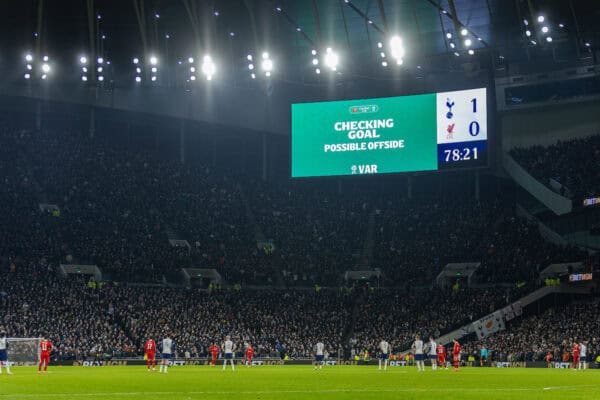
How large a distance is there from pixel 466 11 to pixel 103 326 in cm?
3892

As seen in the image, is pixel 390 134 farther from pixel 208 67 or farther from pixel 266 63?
pixel 208 67

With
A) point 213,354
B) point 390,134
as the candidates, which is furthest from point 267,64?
point 213,354

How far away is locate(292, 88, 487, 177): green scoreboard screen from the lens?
6800 cm

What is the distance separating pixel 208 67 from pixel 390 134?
1511 cm

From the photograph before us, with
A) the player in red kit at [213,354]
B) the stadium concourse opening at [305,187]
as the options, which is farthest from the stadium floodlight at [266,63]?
the player in red kit at [213,354]

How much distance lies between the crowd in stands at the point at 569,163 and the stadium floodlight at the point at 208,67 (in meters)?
27.8

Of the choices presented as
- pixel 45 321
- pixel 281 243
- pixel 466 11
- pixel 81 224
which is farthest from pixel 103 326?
pixel 466 11

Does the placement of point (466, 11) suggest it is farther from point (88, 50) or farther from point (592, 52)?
point (88, 50)

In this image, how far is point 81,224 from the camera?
2837 inches

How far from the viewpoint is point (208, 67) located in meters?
66.6

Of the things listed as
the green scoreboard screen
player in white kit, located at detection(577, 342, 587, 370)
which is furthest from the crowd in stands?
player in white kit, located at detection(577, 342, 587, 370)

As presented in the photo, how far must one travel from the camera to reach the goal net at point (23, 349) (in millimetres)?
54219

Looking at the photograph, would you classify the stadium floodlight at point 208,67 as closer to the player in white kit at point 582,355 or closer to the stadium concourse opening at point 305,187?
the stadium concourse opening at point 305,187

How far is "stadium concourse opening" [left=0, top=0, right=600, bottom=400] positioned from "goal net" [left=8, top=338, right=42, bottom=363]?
60cm
